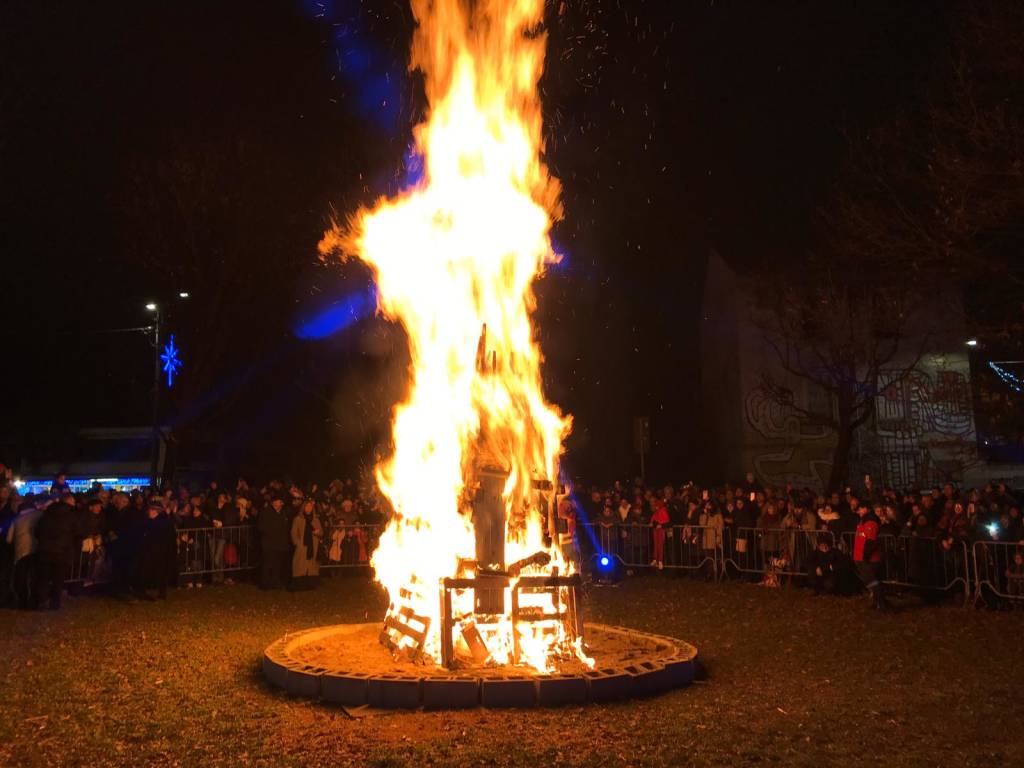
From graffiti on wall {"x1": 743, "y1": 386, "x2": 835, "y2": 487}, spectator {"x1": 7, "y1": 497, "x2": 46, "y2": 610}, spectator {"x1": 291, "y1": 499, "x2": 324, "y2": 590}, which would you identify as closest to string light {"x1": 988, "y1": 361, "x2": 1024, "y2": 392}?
graffiti on wall {"x1": 743, "y1": 386, "x2": 835, "y2": 487}

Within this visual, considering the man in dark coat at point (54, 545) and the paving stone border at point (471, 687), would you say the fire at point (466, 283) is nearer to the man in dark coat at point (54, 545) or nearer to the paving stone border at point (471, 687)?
the paving stone border at point (471, 687)

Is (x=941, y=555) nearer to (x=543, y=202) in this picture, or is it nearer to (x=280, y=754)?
(x=543, y=202)

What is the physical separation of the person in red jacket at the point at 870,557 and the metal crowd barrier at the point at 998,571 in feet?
4.76

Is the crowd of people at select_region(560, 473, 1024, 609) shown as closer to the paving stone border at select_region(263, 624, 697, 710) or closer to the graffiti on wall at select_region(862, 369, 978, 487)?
the paving stone border at select_region(263, 624, 697, 710)

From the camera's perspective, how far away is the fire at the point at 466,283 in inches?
453

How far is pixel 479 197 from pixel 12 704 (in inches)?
301

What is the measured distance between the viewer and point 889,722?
8078 mm

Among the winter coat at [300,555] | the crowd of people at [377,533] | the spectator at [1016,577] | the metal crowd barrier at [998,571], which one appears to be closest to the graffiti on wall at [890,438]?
the crowd of people at [377,533]

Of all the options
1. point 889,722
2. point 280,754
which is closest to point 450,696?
point 280,754

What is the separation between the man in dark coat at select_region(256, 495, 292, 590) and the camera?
17.0m

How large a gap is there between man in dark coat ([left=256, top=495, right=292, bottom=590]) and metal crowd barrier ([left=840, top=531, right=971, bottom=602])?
9.98 meters

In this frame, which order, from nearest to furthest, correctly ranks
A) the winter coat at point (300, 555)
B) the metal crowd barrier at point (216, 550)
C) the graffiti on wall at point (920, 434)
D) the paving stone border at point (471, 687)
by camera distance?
1. the paving stone border at point (471, 687)
2. the winter coat at point (300, 555)
3. the metal crowd barrier at point (216, 550)
4. the graffiti on wall at point (920, 434)

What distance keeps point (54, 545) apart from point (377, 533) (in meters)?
6.92

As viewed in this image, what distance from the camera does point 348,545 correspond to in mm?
19359
